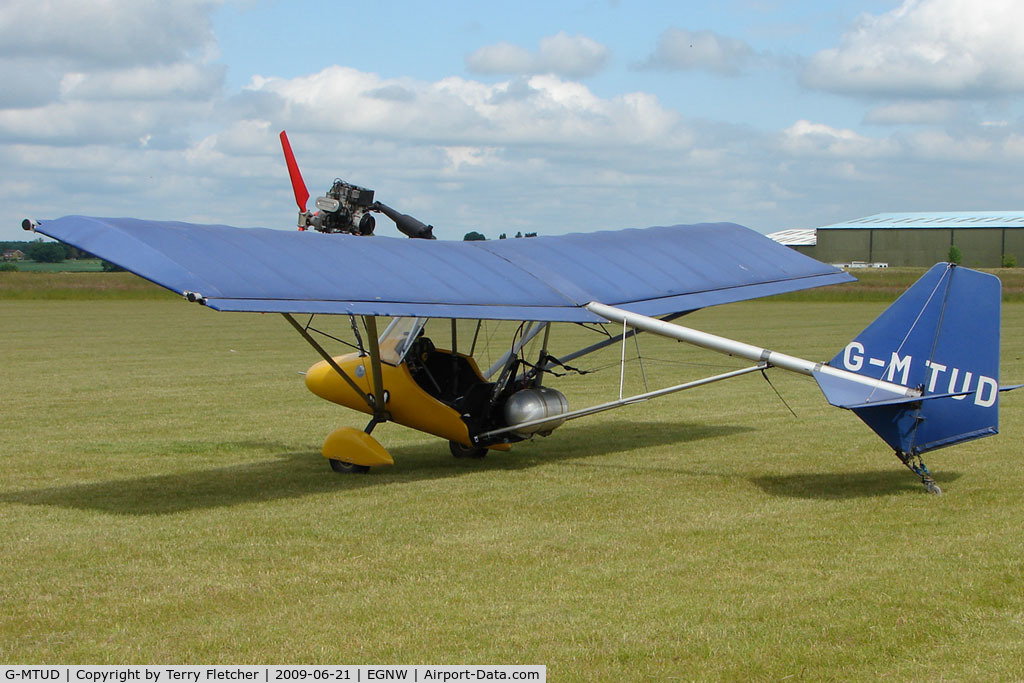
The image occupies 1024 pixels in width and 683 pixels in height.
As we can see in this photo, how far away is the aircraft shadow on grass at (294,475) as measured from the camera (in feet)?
29.8

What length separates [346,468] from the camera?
10383 millimetres

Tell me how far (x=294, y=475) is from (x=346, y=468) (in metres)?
0.49

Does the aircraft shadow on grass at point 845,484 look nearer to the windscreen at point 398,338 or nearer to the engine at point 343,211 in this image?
the windscreen at point 398,338

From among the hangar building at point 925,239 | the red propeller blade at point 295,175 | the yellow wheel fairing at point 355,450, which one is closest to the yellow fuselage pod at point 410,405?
the yellow wheel fairing at point 355,450

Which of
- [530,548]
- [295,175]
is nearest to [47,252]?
[295,175]

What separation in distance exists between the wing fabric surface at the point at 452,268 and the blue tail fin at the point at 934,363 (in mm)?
2746

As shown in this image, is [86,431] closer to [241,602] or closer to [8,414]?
[8,414]

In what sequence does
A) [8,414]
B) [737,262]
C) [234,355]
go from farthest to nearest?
[234,355] → [8,414] → [737,262]

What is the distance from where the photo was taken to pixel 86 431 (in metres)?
13.1

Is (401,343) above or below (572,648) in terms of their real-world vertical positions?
above

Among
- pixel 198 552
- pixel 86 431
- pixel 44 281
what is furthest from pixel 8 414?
pixel 44 281

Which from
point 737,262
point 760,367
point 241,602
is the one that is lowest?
point 241,602

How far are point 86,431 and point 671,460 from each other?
700 cm
